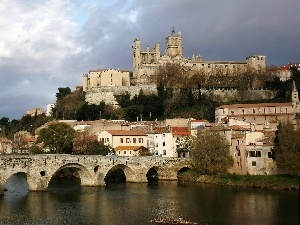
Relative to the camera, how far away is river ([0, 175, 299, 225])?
37.8m

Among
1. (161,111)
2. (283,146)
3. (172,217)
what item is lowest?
(172,217)

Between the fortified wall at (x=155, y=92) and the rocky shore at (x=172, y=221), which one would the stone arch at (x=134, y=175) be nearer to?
the rocky shore at (x=172, y=221)

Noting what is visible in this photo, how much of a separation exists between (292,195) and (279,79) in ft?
216

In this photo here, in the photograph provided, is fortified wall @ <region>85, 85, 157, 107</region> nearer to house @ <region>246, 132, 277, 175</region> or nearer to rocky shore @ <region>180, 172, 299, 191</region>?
rocky shore @ <region>180, 172, 299, 191</region>

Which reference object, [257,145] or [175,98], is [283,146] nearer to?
[257,145]

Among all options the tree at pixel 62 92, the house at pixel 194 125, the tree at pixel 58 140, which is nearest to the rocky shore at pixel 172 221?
the house at pixel 194 125

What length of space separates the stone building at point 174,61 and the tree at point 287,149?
5771 centimetres

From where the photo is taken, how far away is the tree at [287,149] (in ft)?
169

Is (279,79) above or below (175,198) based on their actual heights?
above

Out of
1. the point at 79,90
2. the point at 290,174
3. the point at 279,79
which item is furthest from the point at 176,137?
the point at 79,90

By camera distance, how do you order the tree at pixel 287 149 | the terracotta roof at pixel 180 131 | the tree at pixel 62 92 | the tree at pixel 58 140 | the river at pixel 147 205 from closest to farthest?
the river at pixel 147 205 → the tree at pixel 287 149 → the tree at pixel 58 140 → the terracotta roof at pixel 180 131 → the tree at pixel 62 92

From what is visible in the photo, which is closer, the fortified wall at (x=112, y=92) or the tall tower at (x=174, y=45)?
the fortified wall at (x=112, y=92)

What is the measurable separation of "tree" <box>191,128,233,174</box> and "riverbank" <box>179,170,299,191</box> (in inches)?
43.5

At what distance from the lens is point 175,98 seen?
100062mm
